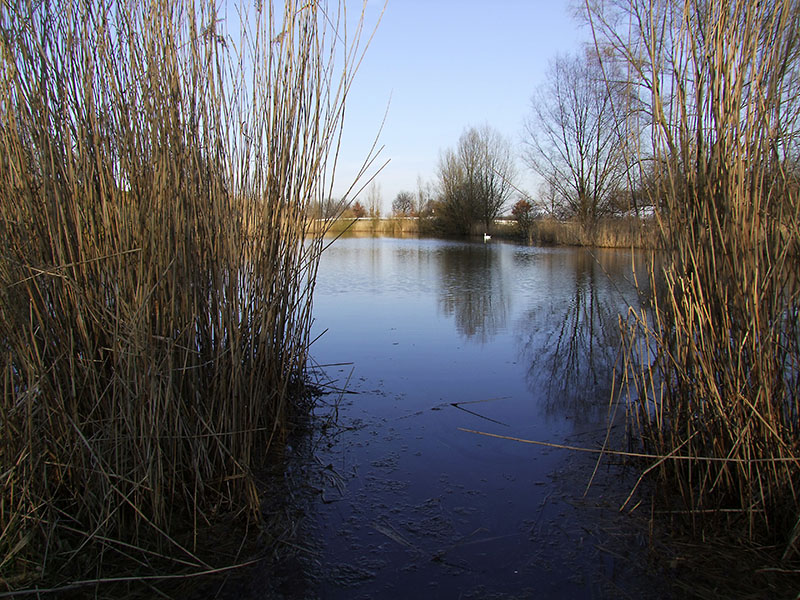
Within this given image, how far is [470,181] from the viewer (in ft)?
113

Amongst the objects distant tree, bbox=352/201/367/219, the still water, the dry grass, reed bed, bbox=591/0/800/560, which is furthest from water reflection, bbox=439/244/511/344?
the dry grass

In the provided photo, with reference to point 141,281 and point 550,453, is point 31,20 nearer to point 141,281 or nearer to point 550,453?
point 141,281

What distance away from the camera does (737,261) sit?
1939 millimetres

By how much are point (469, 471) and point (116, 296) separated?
65.1 inches

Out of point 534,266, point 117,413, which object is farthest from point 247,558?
point 534,266

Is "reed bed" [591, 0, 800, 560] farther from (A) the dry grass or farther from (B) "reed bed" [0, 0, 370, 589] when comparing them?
(A) the dry grass

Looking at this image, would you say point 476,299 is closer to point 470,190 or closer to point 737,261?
point 737,261

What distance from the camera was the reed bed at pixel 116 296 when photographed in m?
1.72

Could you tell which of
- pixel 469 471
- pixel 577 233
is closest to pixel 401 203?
pixel 577 233

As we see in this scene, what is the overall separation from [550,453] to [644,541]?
31.3 inches

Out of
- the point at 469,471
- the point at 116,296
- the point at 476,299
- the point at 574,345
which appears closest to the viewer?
the point at 116,296

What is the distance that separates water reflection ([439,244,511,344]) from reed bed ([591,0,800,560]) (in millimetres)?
3172

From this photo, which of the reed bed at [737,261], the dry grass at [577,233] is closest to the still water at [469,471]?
the reed bed at [737,261]

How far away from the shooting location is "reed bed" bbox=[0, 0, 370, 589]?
1.72 metres
